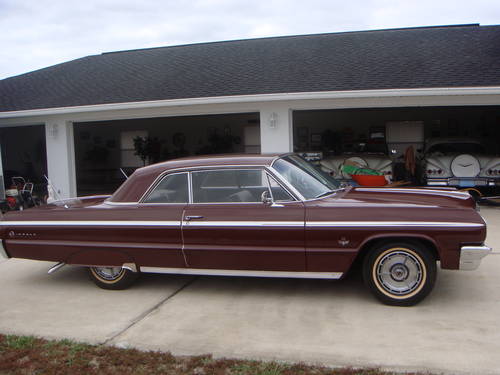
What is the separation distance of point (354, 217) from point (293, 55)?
983 cm

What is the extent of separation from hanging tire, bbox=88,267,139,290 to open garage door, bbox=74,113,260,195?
13.3m

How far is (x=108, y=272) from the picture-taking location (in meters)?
5.46

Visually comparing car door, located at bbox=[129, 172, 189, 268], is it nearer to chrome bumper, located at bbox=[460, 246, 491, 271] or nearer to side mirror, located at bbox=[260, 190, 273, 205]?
side mirror, located at bbox=[260, 190, 273, 205]

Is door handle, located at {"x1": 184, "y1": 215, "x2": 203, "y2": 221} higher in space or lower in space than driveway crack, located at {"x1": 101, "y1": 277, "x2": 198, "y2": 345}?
higher

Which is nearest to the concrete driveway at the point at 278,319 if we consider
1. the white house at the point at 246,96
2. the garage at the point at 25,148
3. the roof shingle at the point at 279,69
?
the white house at the point at 246,96

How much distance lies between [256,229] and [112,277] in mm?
1856

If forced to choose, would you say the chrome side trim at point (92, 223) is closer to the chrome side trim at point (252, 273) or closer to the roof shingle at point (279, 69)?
the chrome side trim at point (252, 273)

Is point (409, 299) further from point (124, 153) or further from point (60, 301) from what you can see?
point (124, 153)

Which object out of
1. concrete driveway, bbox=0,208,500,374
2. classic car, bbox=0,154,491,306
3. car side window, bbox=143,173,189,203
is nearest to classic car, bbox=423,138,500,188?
concrete driveway, bbox=0,208,500,374

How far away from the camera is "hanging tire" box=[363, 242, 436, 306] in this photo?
4.51m

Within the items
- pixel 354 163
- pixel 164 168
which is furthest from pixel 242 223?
pixel 354 163

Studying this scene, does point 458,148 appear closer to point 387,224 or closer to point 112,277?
point 387,224

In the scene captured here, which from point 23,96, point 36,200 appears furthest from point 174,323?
point 23,96

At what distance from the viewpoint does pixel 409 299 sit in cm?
457
